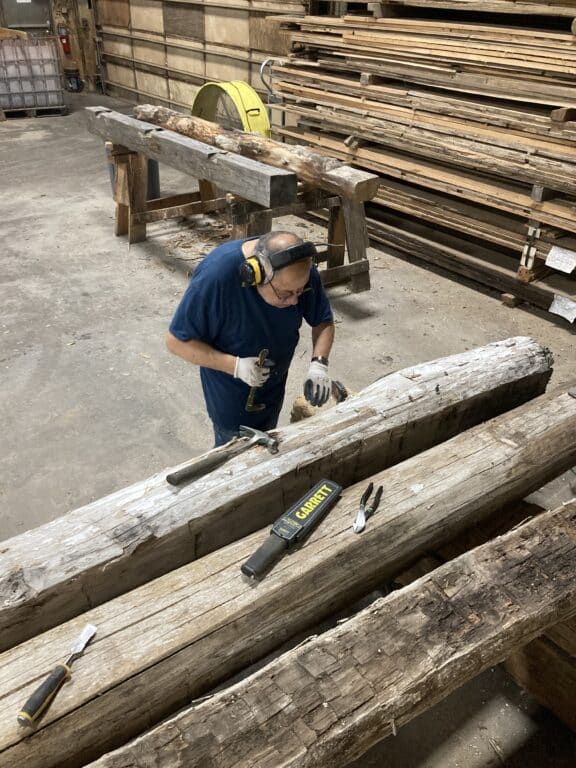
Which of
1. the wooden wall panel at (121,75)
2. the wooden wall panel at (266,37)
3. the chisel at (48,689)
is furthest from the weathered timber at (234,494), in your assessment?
the wooden wall panel at (121,75)

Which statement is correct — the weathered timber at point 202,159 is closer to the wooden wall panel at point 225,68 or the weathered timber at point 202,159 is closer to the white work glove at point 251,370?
the white work glove at point 251,370

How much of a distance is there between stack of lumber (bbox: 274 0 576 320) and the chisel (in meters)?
5.18

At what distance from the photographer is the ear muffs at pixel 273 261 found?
7.39 feet

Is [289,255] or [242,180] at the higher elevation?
[289,255]

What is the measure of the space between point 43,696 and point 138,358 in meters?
3.98

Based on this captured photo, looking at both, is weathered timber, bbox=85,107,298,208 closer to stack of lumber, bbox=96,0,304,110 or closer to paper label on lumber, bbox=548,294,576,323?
paper label on lumber, bbox=548,294,576,323

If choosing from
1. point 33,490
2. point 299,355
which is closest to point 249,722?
point 33,490

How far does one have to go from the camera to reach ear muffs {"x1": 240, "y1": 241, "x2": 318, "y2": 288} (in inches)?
88.7

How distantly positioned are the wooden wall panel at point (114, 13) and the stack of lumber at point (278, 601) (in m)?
14.3

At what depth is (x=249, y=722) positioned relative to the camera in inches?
45.3

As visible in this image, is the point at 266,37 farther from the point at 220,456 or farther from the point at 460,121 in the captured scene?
the point at 220,456

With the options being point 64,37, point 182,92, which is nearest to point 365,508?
point 182,92

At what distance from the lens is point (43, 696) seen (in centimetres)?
119

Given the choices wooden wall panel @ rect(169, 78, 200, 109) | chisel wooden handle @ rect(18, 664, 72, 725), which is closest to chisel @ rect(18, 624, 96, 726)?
chisel wooden handle @ rect(18, 664, 72, 725)
